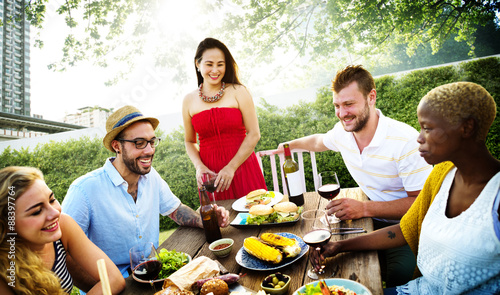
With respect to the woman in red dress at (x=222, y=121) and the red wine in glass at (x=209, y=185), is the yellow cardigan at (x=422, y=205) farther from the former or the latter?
the woman in red dress at (x=222, y=121)

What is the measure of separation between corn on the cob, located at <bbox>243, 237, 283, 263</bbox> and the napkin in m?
0.20

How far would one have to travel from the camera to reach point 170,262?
5.21 feet

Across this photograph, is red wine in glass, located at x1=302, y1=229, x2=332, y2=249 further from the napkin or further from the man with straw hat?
the man with straw hat

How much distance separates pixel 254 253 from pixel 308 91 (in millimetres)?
5436

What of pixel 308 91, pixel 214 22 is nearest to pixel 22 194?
pixel 308 91

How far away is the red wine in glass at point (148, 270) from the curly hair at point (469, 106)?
4.94 feet

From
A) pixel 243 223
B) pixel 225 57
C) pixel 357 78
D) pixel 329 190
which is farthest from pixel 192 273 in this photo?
pixel 225 57

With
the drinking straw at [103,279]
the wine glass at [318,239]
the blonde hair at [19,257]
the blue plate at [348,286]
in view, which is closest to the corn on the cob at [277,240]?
the wine glass at [318,239]

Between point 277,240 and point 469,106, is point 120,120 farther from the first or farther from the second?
point 469,106

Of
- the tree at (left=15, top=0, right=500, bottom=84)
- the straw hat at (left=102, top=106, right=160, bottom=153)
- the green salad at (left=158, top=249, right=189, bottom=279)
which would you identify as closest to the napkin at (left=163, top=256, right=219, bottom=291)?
the green salad at (left=158, top=249, right=189, bottom=279)

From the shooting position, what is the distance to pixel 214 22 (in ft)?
27.0

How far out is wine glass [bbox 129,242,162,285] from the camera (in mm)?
1496

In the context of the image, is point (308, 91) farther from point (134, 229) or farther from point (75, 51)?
point (75, 51)

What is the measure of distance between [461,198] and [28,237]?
1983 millimetres
